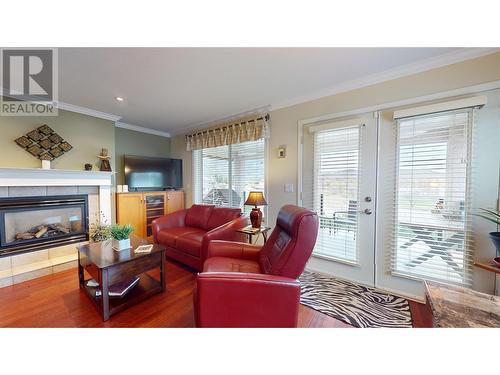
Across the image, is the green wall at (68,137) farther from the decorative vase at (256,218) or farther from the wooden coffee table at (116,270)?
the decorative vase at (256,218)

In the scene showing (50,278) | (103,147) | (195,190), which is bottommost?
(50,278)

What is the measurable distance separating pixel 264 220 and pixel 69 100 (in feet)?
10.7

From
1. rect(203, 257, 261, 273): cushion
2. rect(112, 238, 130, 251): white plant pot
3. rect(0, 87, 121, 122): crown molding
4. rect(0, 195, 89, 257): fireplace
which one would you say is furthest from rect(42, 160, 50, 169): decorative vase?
rect(203, 257, 261, 273): cushion

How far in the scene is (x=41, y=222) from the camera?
2.67 meters

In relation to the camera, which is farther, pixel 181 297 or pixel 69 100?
pixel 69 100

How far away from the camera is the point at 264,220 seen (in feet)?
9.78

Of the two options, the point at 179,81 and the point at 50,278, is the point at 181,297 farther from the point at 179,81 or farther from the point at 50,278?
the point at 179,81

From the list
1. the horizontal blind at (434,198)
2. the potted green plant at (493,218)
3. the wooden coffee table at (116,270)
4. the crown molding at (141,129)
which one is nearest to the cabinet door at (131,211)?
the wooden coffee table at (116,270)

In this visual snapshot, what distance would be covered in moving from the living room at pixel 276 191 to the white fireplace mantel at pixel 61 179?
0.05 ft

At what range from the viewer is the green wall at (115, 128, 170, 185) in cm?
364

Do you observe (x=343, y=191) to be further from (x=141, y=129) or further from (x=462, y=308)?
(x=141, y=129)
